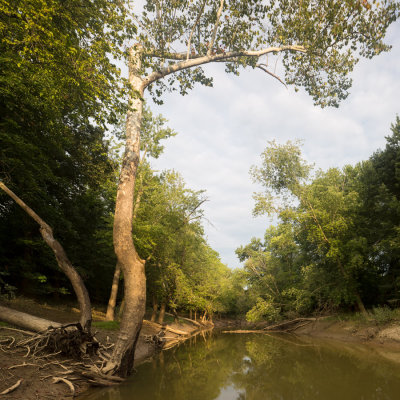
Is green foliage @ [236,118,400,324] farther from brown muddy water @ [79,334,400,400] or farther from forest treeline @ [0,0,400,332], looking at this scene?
brown muddy water @ [79,334,400,400]

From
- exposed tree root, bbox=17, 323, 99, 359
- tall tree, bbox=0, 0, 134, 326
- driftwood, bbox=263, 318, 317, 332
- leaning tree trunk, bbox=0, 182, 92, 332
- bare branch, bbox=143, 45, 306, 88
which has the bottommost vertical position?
driftwood, bbox=263, 318, 317, 332

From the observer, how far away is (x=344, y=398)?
19.3 ft

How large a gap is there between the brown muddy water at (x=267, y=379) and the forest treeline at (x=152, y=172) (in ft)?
8.27

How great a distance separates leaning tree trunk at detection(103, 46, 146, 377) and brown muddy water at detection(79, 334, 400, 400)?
80cm

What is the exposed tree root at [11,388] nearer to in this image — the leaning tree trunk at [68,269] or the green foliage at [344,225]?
the leaning tree trunk at [68,269]

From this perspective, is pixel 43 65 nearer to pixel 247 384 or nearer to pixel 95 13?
pixel 95 13

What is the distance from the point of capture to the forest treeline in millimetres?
6715

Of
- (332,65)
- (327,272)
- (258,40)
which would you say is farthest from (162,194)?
(327,272)

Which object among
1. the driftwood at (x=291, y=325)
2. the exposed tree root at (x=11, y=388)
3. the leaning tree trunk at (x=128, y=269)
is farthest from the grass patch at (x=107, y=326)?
the driftwood at (x=291, y=325)

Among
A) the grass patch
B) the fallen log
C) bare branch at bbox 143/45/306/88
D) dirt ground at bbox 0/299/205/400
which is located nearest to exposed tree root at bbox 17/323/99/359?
dirt ground at bbox 0/299/205/400

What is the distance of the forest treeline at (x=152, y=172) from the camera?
264 inches

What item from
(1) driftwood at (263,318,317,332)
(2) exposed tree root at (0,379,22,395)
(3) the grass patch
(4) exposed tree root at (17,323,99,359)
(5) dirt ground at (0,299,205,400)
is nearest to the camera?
(2) exposed tree root at (0,379,22,395)

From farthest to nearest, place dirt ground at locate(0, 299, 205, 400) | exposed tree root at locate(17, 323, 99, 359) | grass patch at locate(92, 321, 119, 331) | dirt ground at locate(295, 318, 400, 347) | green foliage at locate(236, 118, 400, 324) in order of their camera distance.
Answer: green foliage at locate(236, 118, 400, 324), dirt ground at locate(295, 318, 400, 347), grass patch at locate(92, 321, 119, 331), exposed tree root at locate(17, 323, 99, 359), dirt ground at locate(0, 299, 205, 400)

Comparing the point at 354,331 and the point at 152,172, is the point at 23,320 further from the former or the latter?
the point at 354,331
